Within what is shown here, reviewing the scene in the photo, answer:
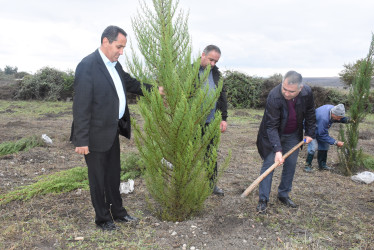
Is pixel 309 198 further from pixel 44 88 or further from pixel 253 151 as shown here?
pixel 44 88

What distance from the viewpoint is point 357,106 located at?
6227mm

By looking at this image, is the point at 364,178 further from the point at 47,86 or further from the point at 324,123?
the point at 47,86

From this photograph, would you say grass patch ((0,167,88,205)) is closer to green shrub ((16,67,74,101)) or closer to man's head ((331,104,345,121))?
man's head ((331,104,345,121))

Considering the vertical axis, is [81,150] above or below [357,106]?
below

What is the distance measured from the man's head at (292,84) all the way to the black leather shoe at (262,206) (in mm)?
1467

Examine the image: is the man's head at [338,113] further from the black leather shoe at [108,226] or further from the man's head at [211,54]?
the black leather shoe at [108,226]

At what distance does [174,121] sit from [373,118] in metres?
16.8

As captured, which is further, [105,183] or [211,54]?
[211,54]

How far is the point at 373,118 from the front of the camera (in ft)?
55.5

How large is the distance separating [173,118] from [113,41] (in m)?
1.04

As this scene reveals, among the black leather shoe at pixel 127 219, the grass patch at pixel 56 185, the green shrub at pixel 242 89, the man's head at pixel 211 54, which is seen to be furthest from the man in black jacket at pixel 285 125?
the green shrub at pixel 242 89

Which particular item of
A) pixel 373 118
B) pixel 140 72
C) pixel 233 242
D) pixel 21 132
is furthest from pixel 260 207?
pixel 373 118

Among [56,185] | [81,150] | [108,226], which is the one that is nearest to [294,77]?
[81,150]

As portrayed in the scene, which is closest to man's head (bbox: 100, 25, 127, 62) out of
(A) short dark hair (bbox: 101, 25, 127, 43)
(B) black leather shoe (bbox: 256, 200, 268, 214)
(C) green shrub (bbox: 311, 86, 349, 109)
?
(A) short dark hair (bbox: 101, 25, 127, 43)
